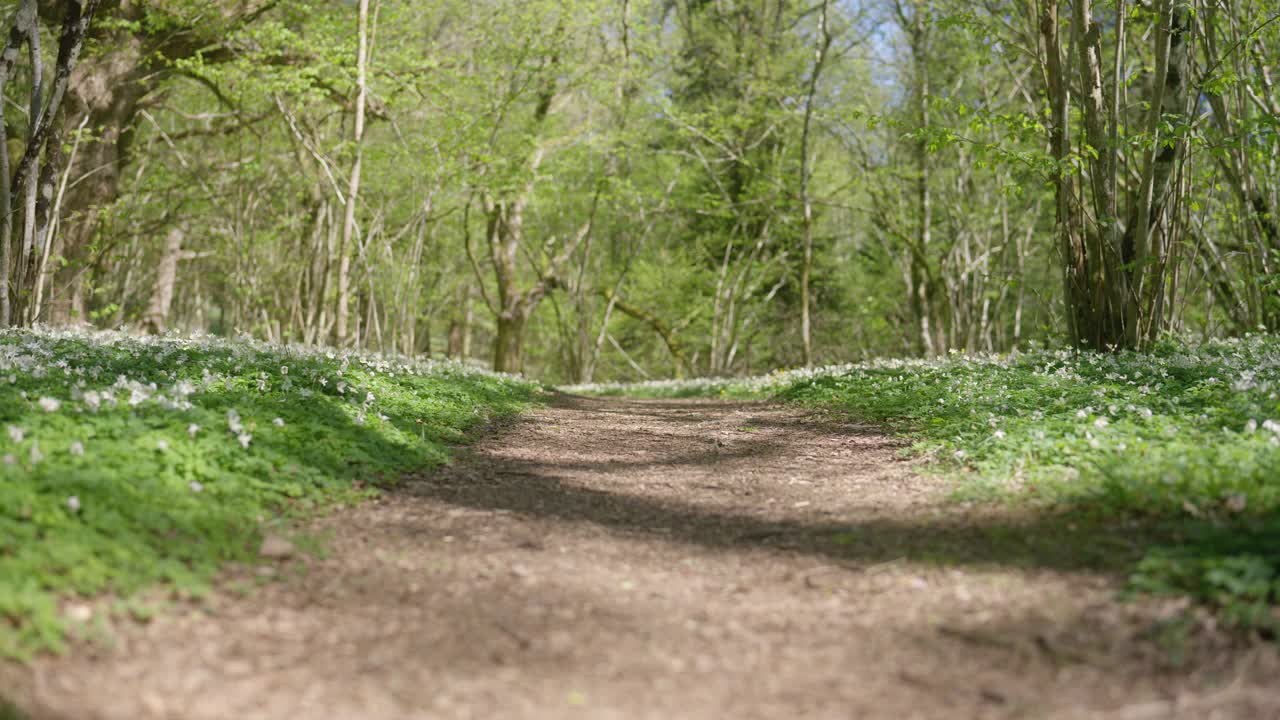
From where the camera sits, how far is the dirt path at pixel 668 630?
295 centimetres

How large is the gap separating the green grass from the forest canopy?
5.25 m

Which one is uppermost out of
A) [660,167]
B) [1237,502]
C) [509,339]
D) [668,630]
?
[660,167]

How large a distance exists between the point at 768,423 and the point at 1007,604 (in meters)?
7.43

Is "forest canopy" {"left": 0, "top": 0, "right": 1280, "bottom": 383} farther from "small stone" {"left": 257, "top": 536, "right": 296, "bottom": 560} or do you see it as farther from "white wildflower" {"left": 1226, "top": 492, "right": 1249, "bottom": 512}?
"small stone" {"left": 257, "top": 536, "right": 296, "bottom": 560}

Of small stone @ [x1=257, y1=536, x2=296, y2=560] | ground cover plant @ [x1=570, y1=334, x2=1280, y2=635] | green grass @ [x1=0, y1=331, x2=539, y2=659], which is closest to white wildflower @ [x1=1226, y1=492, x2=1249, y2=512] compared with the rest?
ground cover plant @ [x1=570, y1=334, x2=1280, y2=635]

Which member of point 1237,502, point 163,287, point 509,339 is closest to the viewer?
point 1237,502

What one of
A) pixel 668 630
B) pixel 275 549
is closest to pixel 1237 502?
pixel 668 630

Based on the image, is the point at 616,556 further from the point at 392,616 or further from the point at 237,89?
the point at 237,89

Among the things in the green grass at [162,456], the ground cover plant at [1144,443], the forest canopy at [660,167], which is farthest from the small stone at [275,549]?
the forest canopy at [660,167]

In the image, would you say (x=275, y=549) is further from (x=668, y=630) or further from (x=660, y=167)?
(x=660, y=167)

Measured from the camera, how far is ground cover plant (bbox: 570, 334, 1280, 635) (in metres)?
3.67

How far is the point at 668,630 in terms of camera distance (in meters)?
3.73

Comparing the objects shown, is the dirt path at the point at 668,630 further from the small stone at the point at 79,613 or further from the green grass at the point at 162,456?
the green grass at the point at 162,456

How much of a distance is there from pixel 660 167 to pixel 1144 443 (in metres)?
Result: 23.7
